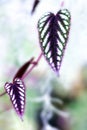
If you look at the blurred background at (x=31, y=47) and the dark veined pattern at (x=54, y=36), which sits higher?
the blurred background at (x=31, y=47)

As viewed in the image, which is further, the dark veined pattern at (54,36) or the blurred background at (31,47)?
the blurred background at (31,47)

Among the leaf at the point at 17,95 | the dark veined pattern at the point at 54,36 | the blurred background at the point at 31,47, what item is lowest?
the leaf at the point at 17,95

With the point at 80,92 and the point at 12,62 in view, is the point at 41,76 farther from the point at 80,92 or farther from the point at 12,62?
the point at 80,92

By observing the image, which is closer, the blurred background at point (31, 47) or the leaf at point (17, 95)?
the leaf at point (17, 95)

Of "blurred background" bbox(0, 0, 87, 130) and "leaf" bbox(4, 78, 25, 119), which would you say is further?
"blurred background" bbox(0, 0, 87, 130)

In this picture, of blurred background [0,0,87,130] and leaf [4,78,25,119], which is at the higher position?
blurred background [0,0,87,130]

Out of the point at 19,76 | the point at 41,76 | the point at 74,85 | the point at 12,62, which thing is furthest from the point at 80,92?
the point at 19,76
